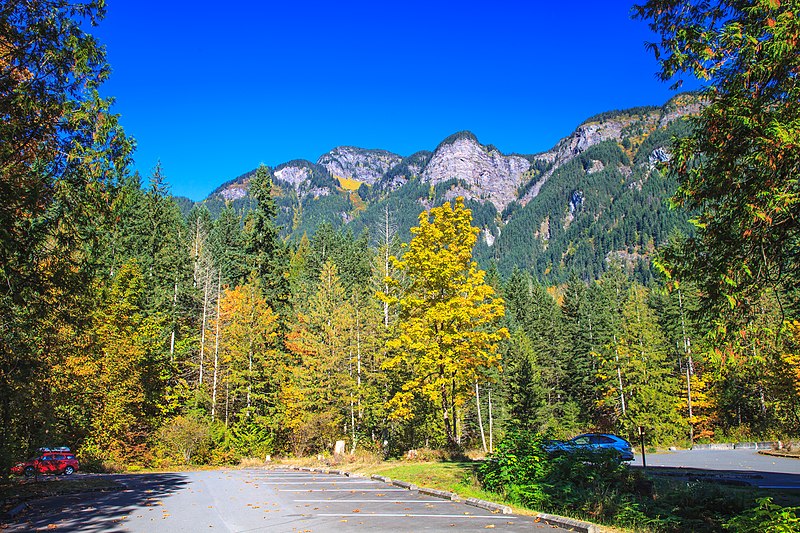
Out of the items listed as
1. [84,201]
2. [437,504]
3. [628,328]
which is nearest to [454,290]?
[437,504]

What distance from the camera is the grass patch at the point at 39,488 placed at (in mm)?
12641

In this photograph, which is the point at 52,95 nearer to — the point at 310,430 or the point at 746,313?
the point at 746,313

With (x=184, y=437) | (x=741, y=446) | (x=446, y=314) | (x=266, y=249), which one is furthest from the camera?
(x=266, y=249)

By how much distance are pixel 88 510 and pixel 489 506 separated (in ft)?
29.3

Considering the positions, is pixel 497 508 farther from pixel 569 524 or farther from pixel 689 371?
pixel 689 371

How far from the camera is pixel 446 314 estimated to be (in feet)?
73.6

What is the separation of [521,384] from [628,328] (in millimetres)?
11578

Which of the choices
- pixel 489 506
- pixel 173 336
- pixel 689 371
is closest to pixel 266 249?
pixel 173 336

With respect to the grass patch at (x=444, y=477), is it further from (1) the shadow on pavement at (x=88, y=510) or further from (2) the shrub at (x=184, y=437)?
(2) the shrub at (x=184, y=437)

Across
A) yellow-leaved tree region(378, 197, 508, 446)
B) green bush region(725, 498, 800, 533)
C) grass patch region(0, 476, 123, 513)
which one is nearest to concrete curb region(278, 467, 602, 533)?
green bush region(725, 498, 800, 533)

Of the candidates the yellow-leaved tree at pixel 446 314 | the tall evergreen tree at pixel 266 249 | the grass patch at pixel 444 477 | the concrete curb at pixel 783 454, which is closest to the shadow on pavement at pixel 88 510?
the grass patch at pixel 444 477

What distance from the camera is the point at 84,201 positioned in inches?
430

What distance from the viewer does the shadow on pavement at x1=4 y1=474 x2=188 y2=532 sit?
9516mm

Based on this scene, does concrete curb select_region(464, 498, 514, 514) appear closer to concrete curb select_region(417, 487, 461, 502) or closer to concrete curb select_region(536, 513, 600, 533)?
concrete curb select_region(417, 487, 461, 502)
